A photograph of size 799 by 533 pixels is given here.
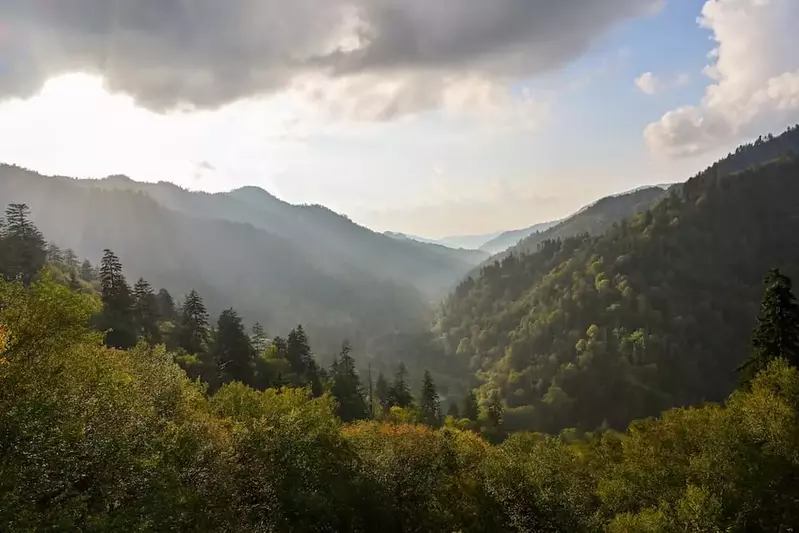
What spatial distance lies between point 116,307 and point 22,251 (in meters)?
28.1

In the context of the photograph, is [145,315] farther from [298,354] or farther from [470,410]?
[470,410]

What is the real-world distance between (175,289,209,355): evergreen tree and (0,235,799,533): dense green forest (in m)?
58.8

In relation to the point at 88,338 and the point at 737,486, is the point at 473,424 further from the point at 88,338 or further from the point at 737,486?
the point at 88,338

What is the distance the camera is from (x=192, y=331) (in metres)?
124

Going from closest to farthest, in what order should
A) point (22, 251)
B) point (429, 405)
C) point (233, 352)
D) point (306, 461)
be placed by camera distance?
point (306, 461) → point (233, 352) → point (22, 251) → point (429, 405)

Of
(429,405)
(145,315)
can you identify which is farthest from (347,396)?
(145,315)

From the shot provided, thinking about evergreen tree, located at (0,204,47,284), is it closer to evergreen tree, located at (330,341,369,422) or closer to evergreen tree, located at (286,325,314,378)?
evergreen tree, located at (286,325,314,378)

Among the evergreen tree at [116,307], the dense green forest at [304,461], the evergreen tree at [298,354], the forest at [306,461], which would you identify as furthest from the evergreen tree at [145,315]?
the dense green forest at [304,461]

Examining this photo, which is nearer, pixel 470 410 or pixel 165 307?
pixel 470 410

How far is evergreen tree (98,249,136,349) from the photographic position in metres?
103

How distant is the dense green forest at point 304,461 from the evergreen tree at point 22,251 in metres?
71.8

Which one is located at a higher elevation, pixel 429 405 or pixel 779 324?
pixel 779 324

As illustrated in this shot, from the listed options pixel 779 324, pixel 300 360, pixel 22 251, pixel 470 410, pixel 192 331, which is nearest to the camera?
pixel 779 324

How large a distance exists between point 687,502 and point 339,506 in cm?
2843
